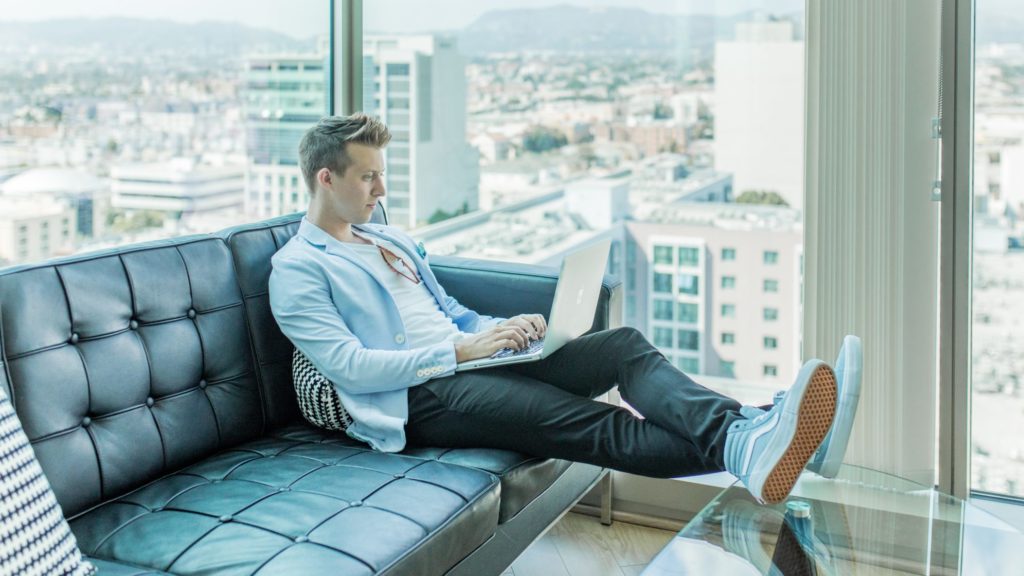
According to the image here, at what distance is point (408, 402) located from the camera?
2.42 m

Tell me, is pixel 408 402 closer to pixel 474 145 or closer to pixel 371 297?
pixel 371 297

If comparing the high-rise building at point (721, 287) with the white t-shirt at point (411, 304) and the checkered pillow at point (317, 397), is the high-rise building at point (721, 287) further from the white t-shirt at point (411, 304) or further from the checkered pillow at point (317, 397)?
the checkered pillow at point (317, 397)

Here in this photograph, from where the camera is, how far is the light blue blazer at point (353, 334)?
2.37 meters

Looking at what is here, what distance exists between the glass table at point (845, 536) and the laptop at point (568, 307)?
54cm

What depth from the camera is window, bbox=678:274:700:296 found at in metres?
3.12

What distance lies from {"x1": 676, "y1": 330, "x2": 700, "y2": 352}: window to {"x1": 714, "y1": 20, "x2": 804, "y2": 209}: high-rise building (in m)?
0.45

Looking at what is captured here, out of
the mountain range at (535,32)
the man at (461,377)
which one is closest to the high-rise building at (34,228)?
the mountain range at (535,32)

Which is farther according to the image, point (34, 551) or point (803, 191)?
point (803, 191)

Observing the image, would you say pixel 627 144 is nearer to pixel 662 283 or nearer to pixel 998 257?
pixel 662 283

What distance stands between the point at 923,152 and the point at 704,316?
0.79m

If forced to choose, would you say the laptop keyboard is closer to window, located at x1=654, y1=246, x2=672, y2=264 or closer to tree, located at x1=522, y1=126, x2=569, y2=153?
window, located at x1=654, y1=246, x2=672, y2=264

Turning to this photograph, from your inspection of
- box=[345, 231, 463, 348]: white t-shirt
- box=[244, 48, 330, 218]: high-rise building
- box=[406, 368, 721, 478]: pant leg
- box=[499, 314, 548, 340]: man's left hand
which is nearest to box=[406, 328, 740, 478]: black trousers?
box=[406, 368, 721, 478]: pant leg

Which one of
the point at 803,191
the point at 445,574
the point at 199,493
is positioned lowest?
the point at 445,574

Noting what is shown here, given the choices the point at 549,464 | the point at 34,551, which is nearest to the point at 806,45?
the point at 549,464
